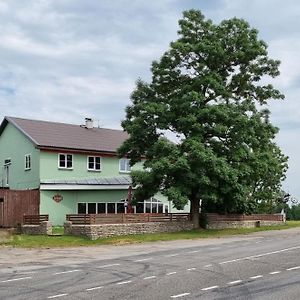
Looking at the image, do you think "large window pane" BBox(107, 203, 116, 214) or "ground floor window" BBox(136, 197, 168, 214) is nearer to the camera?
"large window pane" BBox(107, 203, 116, 214)

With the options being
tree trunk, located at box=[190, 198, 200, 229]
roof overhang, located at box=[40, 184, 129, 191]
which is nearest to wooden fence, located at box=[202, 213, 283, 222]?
tree trunk, located at box=[190, 198, 200, 229]

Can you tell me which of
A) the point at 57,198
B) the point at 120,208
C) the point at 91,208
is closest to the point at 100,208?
the point at 91,208

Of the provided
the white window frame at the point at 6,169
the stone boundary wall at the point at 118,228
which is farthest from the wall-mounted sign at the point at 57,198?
the stone boundary wall at the point at 118,228

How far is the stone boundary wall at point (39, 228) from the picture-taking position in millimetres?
33031

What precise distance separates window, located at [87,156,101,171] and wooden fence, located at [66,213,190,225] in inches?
418

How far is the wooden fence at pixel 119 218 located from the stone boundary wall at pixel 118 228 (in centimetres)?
27

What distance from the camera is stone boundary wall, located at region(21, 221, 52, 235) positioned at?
3303 cm

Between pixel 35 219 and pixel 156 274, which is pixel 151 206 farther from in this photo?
pixel 156 274

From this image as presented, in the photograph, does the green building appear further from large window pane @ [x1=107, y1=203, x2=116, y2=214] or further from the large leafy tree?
the large leafy tree

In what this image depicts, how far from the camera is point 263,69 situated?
3962cm

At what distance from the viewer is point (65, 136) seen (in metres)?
46.0

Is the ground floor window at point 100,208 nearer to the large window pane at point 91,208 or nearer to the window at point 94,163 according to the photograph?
the large window pane at point 91,208

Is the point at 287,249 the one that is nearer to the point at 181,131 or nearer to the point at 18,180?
the point at 181,131

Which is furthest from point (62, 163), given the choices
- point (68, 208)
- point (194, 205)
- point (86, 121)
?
point (194, 205)
